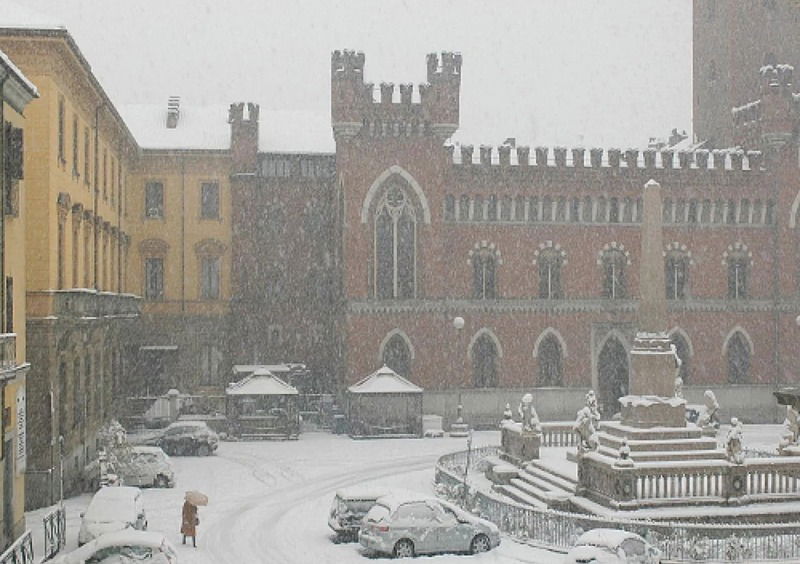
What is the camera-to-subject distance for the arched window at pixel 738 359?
52.5 meters

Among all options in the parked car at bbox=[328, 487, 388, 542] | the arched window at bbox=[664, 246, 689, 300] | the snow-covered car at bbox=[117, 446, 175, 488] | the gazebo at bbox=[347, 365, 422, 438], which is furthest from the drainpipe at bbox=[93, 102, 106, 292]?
the arched window at bbox=[664, 246, 689, 300]

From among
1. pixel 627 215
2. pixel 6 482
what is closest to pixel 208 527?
pixel 6 482

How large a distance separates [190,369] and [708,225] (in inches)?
996

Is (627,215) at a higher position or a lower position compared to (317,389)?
higher

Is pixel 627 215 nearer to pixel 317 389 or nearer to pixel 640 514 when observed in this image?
pixel 317 389

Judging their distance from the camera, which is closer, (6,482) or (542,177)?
(6,482)

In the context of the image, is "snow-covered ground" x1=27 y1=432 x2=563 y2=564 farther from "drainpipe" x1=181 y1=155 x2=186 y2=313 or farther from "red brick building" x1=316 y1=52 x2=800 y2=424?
"drainpipe" x1=181 y1=155 x2=186 y2=313

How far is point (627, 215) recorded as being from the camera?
170 ft

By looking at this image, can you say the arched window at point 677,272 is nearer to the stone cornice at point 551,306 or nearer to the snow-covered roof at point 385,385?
the stone cornice at point 551,306

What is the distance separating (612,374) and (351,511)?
91.1ft

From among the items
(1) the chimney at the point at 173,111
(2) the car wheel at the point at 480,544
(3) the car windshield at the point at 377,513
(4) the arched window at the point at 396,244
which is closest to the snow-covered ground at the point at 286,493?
(2) the car wheel at the point at 480,544

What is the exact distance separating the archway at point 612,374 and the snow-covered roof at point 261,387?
14617 mm

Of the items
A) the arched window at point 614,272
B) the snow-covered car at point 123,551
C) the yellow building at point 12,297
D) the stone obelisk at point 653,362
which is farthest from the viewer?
the arched window at point 614,272

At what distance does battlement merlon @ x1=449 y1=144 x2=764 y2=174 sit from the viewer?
Answer: 5059cm
